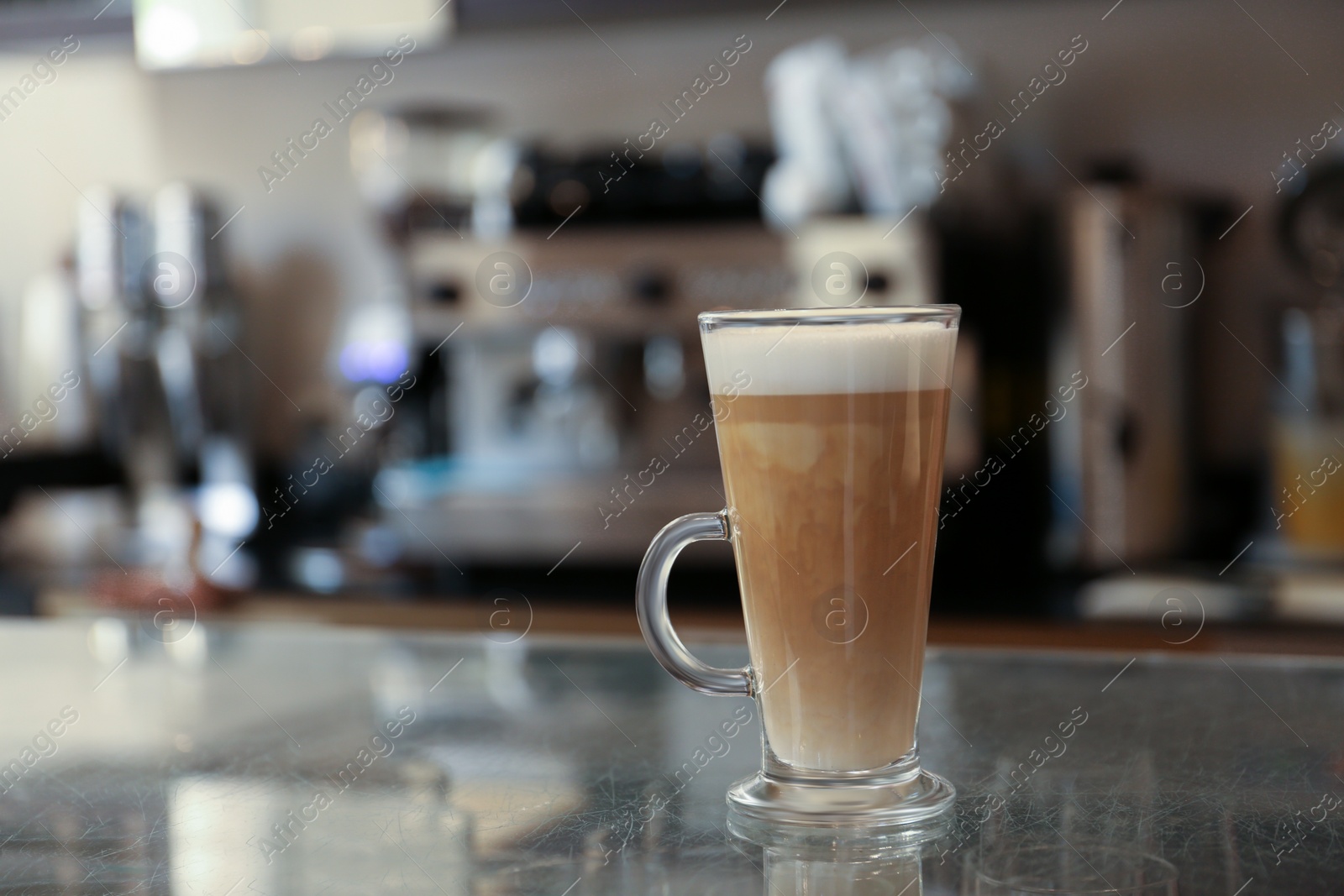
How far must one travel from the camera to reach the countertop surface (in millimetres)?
481

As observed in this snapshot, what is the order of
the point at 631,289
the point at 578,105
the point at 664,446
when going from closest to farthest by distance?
the point at 631,289
the point at 664,446
the point at 578,105

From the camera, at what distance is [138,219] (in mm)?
2432

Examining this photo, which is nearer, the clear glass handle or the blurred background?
the clear glass handle

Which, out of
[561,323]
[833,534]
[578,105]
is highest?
[578,105]

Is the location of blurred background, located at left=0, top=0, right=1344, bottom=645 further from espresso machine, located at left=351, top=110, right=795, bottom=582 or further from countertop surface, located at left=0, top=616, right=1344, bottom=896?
countertop surface, located at left=0, top=616, right=1344, bottom=896

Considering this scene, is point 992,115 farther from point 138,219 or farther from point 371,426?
point 138,219

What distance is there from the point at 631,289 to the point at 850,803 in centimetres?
156

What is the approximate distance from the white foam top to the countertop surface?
17 cm

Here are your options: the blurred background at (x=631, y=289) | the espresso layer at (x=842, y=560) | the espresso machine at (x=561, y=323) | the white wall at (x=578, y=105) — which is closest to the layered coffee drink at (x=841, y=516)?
the espresso layer at (x=842, y=560)

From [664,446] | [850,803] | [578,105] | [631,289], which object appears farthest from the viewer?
[578,105]

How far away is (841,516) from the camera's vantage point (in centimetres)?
56

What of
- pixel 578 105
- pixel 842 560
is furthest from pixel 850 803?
pixel 578 105

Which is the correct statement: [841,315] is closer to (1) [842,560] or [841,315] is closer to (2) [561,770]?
(1) [842,560]

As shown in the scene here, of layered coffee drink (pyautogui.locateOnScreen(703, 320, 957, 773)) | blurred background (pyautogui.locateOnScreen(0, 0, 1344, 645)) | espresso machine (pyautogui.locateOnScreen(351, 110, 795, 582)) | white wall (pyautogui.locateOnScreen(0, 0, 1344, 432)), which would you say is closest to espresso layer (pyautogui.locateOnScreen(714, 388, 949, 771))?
layered coffee drink (pyautogui.locateOnScreen(703, 320, 957, 773))
